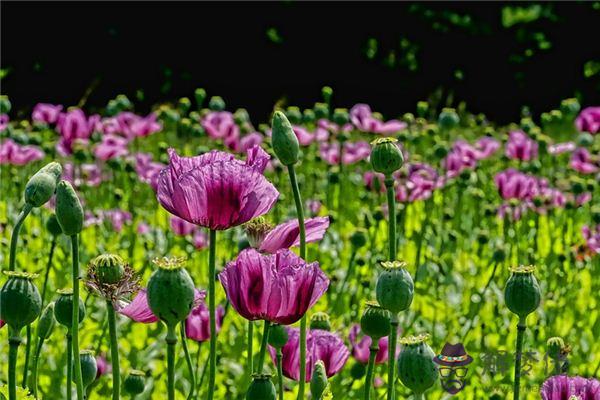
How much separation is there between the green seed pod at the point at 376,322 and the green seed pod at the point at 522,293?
0.58 ft

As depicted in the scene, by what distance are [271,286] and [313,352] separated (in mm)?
379

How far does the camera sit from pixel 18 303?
95 cm

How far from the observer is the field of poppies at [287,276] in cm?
103

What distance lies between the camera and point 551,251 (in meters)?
3.18

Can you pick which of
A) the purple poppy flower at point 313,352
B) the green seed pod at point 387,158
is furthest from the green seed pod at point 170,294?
the purple poppy flower at point 313,352

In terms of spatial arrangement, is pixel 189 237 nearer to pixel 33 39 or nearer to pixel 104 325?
pixel 104 325

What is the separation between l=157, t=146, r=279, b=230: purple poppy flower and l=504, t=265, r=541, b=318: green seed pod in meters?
0.27

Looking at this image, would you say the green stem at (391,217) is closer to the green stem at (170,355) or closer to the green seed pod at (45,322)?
the green stem at (170,355)

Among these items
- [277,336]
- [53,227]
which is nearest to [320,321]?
[277,336]

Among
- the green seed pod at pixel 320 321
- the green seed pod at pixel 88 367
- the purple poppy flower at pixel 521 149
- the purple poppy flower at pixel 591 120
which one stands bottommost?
the green seed pod at pixel 88 367

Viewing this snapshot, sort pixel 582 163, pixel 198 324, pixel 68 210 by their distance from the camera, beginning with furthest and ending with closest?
pixel 582 163
pixel 198 324
pixel 68 210

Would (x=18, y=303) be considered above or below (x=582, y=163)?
below

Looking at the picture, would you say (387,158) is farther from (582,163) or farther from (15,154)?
(582,163)

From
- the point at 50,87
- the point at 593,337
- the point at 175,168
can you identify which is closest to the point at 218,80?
the point at 50,87
